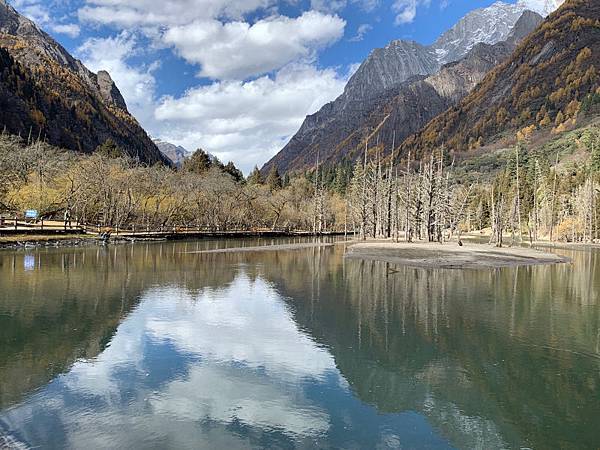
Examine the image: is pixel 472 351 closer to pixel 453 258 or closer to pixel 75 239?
pixel 453 258

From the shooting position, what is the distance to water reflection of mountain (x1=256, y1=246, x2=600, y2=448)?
1145cm

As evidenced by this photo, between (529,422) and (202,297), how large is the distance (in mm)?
17898

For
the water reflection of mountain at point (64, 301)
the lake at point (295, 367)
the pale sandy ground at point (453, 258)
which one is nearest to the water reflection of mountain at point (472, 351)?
the lake at point (295, 367)

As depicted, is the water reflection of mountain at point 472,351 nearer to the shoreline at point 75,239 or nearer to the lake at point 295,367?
the lake at point 295,367

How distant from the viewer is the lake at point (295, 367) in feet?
34.7

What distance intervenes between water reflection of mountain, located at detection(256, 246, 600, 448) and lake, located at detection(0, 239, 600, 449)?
0.20 ft

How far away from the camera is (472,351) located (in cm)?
1658

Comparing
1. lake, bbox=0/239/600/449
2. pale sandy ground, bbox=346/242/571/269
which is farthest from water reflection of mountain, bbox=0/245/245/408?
pale sandy ground, bbox=346/242/571/269

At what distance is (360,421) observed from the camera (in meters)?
11.2

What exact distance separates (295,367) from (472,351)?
5.99m

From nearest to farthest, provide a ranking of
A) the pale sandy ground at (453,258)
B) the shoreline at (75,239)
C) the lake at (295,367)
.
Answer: the lake at (295,367)
the pale sandy ground at (453,258)
the shoreline at (75,239)

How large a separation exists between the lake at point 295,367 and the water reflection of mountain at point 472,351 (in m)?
0.06

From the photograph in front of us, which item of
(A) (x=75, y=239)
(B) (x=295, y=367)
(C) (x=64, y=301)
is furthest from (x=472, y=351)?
(A) (x=75, y=239)

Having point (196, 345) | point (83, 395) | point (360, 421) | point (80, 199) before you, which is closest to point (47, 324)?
point (196, 345)
